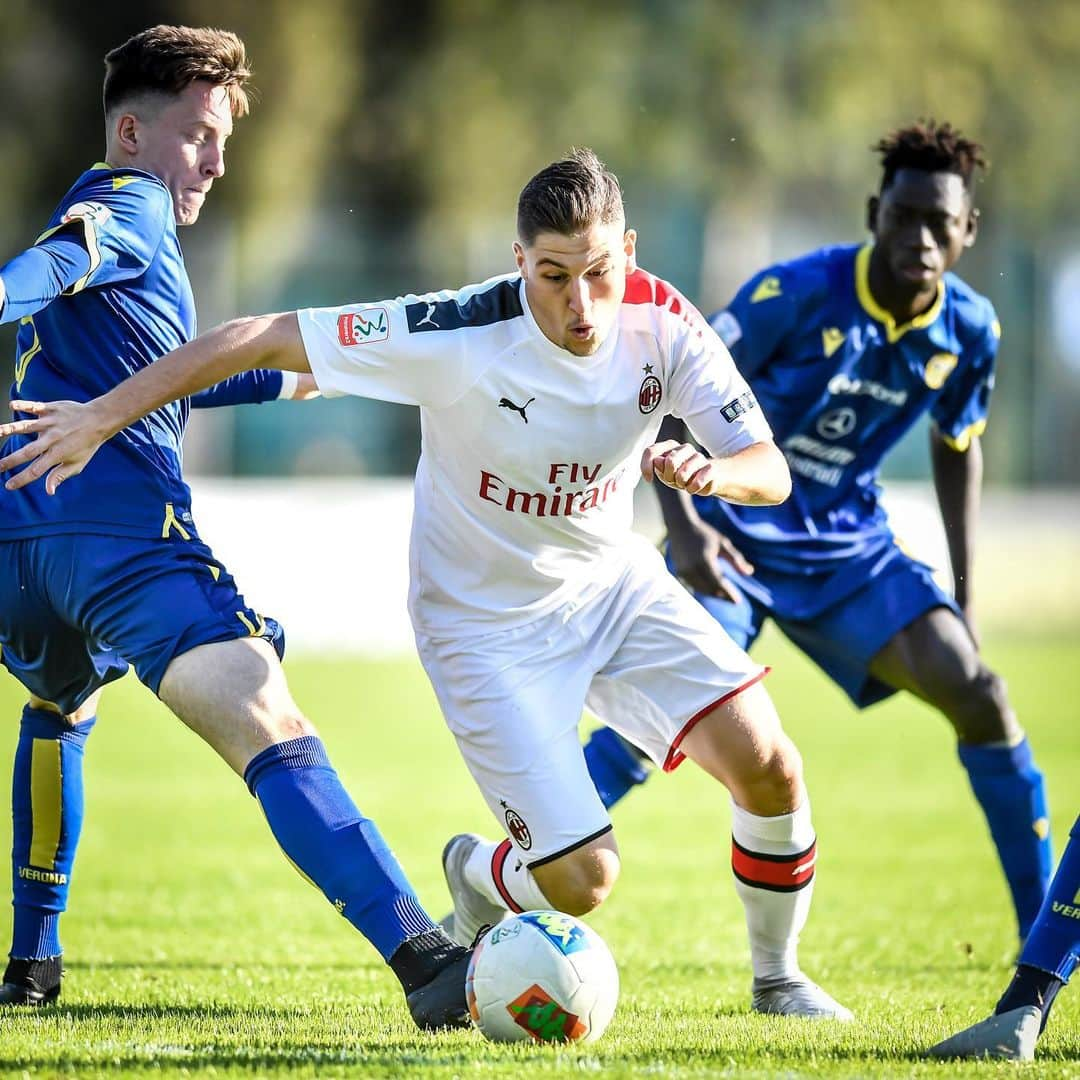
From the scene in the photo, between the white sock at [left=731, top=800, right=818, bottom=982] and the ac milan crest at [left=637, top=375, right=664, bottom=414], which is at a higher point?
the ac milan crest at [left=637, top=375, right=664, bottom=414]

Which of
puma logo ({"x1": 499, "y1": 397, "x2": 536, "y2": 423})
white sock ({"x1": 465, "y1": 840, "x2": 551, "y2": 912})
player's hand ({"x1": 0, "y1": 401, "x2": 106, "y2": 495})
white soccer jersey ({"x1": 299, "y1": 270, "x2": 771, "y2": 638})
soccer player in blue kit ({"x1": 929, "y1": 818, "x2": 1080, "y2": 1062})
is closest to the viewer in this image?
player's hand ({"x1": 0, "y1": 401, "x2": 106, "y2": 495})

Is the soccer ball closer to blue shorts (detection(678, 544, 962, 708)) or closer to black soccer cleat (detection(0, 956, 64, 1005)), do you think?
black soccer cleat (detection(0, 956, 64, 1005))

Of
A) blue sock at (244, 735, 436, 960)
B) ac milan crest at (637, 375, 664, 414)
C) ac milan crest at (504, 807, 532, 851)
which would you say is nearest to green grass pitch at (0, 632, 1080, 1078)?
blue sock at (244, 735, 436, 960)

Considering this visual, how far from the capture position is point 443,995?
166 inches

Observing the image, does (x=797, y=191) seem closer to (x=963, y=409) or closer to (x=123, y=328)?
(x=963, y=409)

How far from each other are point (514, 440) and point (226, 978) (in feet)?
6.91

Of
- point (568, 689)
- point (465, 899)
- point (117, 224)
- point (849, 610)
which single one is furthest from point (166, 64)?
point (849, 610)

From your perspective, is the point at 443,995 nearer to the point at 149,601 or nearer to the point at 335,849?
the point at 335,849

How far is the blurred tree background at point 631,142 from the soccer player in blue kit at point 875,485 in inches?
854

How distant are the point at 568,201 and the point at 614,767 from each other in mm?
2387

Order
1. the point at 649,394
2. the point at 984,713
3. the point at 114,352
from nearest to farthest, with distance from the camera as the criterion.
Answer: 1. the point at 114,352
2. the point at 649,394
3. the point at 984,713

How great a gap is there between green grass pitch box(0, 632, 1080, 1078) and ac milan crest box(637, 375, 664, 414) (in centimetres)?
170

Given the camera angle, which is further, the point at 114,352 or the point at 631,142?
the point at 631,142

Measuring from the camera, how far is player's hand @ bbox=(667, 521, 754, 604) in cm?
606
